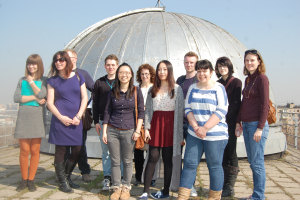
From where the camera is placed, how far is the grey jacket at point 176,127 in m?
3.68

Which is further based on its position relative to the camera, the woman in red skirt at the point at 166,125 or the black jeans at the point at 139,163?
the black jeans at the point at 139,163

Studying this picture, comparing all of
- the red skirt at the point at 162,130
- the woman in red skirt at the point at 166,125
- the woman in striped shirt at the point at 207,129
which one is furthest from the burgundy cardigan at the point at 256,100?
the red skirt at the point at 162,130

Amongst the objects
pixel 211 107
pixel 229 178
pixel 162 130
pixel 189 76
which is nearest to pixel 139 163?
pixel 162 130

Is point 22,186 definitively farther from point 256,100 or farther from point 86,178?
point 256,100

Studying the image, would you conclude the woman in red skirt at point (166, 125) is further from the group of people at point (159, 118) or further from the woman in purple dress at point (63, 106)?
the woman in purple dress at point (63, 106)

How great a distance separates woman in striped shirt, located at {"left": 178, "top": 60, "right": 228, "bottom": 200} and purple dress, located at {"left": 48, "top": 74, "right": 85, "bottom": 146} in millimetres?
1692

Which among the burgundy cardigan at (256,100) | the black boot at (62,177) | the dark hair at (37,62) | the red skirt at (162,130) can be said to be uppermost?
the dark hair at (37,62)

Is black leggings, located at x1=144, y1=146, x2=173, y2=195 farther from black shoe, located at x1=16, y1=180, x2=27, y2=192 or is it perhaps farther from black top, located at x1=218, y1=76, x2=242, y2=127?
black shoe, located at x1=16, y1=180, x2=27, y2=192

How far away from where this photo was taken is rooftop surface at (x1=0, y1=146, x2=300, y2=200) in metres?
3.98

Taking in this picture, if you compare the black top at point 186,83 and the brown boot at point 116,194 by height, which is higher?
the black top at point 186,83

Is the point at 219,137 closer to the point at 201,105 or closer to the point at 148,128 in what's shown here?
the point at 201,105

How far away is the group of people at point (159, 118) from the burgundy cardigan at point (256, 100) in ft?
0.04

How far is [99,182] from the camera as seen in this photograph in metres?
4.63

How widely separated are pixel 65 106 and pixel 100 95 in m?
0.56
